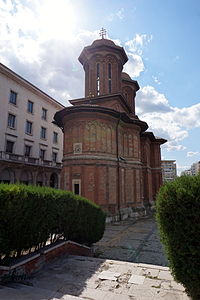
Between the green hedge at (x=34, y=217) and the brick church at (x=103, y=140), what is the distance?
8593mm

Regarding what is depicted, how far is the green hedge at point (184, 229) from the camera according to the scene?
322cm

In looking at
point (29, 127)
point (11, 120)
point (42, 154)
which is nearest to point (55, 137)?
point (42, 154)

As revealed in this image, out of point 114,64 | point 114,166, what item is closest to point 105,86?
point 114,64

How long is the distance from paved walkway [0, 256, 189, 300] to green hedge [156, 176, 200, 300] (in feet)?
2.37

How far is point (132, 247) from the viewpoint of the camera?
981 centimetres

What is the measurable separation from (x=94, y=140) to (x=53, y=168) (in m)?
14.3

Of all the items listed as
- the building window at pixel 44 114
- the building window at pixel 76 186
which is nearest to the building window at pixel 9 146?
the building window at pixel 44 114

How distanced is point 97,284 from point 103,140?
1338 cm

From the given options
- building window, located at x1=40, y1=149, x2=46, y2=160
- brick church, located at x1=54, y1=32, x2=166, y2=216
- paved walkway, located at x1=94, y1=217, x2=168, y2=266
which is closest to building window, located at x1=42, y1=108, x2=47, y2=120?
building window, located at x1=40, y1=149, x2=46, y2=160

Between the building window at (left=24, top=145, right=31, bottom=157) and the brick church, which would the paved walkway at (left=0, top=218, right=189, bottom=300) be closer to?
the brick church

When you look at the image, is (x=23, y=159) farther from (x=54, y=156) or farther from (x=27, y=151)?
(x=54, y=156)

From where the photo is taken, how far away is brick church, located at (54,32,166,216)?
16203 mm

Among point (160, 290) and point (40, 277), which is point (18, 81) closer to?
point (40, 277)

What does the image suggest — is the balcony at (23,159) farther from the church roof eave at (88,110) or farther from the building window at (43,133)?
the church roof eave at (88,110)
